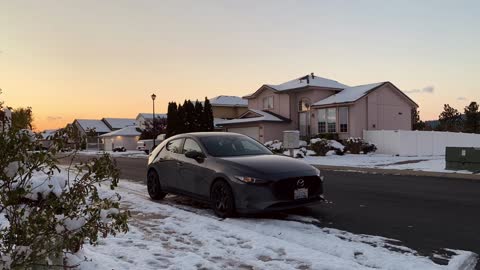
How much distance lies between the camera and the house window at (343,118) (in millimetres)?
36719

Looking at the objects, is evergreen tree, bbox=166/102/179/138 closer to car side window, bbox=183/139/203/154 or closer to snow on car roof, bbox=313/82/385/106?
snow on car roof, bbox=313/82/385/106

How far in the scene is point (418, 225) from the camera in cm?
768

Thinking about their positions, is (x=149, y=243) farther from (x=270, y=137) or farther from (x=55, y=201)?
(x=270, y=137)

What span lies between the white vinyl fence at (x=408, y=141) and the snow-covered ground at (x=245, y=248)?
25125 millimetres

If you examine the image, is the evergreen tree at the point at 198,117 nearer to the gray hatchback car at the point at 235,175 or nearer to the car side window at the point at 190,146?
the gray hatchback car at the point at 235,175

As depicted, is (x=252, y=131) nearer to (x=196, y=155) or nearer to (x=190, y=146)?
(x=190, y=146)

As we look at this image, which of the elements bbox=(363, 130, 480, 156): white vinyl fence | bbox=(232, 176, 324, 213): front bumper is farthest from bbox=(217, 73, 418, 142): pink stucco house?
bbox=(232, 176, 324, 213): front bumper

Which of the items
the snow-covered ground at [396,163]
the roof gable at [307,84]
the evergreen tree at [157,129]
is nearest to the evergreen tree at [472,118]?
the roof gable at [307,84]

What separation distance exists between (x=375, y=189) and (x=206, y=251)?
316 inches

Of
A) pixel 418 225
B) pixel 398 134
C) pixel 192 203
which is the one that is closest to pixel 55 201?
pixel 418 225

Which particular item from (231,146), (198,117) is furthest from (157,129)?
(231,146)

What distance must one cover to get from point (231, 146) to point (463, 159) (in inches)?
512

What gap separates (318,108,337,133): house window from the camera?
3784 centimetres

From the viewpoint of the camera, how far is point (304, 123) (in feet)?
137
